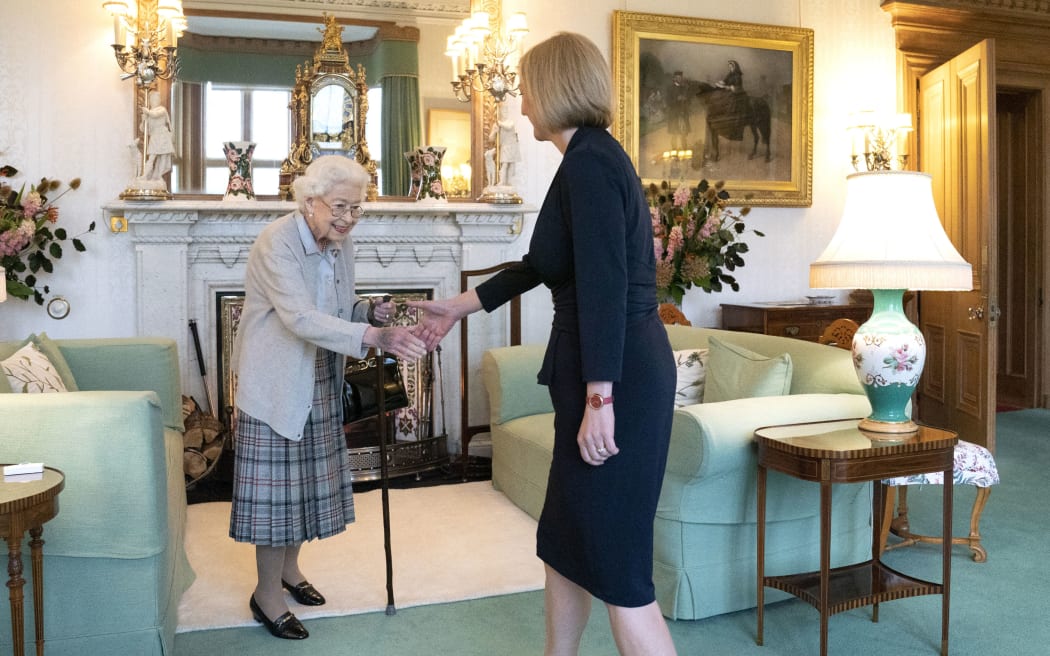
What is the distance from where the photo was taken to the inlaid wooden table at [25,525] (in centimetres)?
208

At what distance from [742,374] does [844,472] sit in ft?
2.90

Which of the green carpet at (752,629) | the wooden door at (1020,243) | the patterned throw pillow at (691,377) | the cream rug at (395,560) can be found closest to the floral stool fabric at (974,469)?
the green carpet at (752,629)

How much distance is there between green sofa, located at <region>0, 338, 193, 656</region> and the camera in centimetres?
245

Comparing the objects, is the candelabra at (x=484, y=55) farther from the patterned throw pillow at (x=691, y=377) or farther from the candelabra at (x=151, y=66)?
the patterned throw pillow at (x=691, y=377)

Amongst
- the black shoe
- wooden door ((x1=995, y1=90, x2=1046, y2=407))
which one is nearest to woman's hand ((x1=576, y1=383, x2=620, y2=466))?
the black shoe

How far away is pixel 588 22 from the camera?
231 inches

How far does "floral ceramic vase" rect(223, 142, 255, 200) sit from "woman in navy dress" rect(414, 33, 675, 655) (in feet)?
11.7

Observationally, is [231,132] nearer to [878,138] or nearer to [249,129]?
[249,129]

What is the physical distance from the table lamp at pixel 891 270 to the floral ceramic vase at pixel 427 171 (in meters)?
2.96

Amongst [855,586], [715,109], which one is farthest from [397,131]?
[855,586]

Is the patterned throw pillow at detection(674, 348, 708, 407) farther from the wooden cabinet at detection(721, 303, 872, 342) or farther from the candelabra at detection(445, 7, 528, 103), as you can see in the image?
the candelabra at detection(445, 7, 528, 103)

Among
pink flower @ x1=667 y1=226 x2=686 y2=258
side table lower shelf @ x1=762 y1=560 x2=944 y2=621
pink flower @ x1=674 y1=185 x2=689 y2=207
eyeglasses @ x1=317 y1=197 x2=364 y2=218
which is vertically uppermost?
pink flower @ x1=674 y1=185 x2=689 y2=207

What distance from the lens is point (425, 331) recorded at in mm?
2529

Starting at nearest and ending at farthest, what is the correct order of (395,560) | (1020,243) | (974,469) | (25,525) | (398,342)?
1. (25,525)
2. (398,342)
3. (974,469)
4. (395,560)
5. (1020,243)
